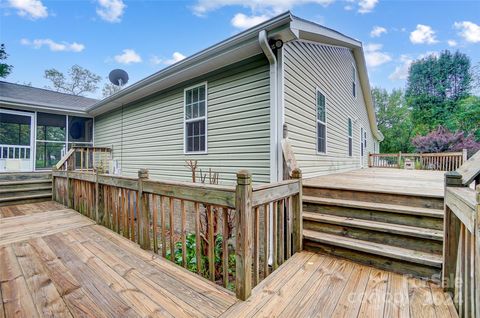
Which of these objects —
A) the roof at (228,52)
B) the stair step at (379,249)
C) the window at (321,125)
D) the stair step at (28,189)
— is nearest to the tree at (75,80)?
the roof at (228,52)

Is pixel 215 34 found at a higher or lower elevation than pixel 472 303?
higher

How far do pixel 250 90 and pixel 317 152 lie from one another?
224 centimetres

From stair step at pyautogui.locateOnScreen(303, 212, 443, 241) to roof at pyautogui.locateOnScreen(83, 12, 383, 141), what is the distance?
8.79 ft

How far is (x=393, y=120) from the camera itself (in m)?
29.2

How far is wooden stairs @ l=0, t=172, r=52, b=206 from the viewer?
5.41 m

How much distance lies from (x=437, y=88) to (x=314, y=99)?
30.8 meters

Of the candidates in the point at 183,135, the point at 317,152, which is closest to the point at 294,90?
the point at 317,152

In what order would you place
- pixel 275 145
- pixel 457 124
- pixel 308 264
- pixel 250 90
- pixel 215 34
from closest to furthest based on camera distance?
pixel 308 264 → pixel 275 145 → pixel 250 90 → pixel 215 34 → pixel 457 124

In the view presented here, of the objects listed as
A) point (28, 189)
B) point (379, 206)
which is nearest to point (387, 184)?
point (379, 206)

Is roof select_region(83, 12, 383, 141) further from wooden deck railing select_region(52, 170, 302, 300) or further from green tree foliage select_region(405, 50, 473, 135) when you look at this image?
green tree foliage select_region(405, 50, 473, 135)

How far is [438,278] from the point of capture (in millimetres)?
2078

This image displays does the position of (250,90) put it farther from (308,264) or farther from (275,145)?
(308,264)

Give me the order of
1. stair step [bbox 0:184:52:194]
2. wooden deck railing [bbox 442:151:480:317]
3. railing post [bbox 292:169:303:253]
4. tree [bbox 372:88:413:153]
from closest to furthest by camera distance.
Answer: wooden deck railing [bbox 442:151:480:317] < railing post [bbox 292:169:303:253] < stair step [bbox 0:184:52:194] < tree [bbox 372:88:413:153]

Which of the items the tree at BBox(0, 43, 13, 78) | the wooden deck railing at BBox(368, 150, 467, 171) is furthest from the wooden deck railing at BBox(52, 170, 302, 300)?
the tree at BBox(0, 43, 13, 78)
